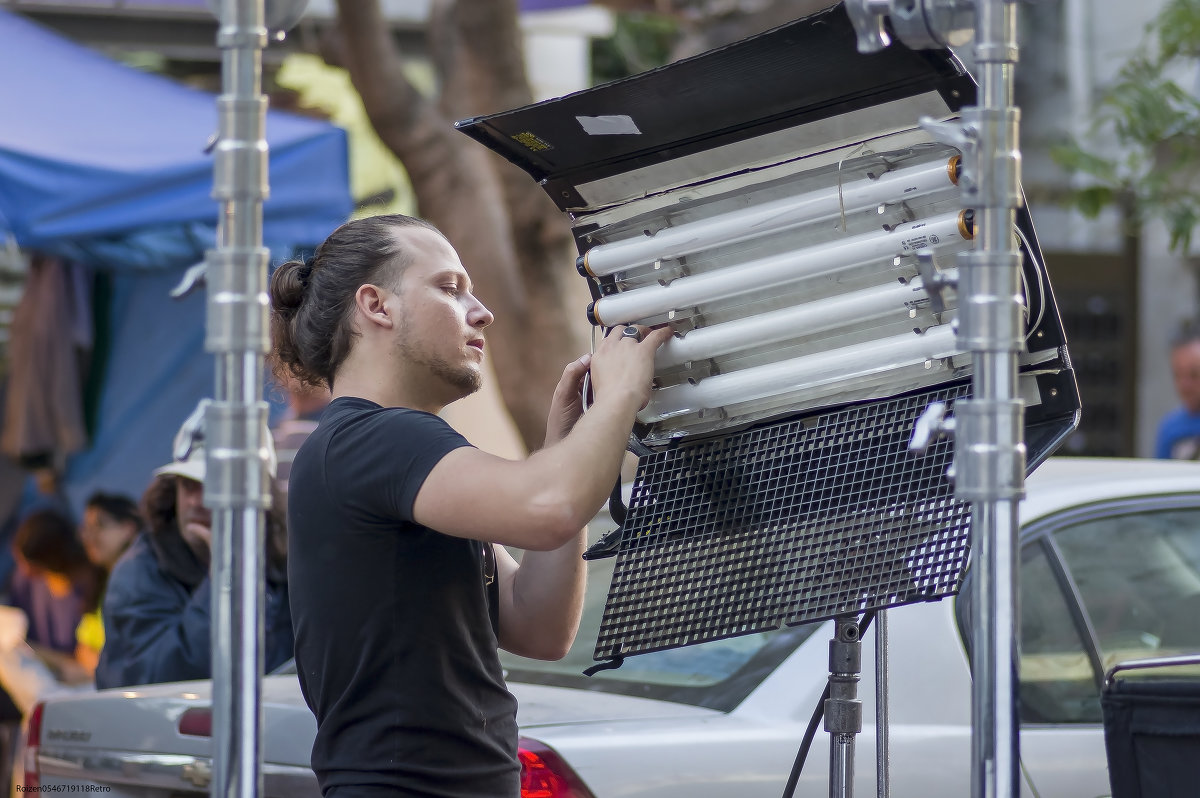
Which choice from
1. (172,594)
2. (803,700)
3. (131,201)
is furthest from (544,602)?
(131,201)

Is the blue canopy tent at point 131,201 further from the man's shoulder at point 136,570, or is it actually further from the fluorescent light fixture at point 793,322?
the fluorescent light fixture at point 793,322

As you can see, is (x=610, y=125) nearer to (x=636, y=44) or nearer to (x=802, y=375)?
(x=802, y=375)

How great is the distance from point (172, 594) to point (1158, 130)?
3.55 m

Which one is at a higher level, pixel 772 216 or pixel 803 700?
pixel 772 216

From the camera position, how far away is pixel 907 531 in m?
1.85

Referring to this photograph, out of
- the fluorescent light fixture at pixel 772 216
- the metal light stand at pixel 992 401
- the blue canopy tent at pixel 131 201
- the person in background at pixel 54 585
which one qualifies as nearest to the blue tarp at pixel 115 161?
the blue canopy tent at pixel 131 201

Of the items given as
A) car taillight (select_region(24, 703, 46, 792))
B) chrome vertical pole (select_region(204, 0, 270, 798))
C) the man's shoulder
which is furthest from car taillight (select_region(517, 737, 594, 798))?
the man's shoulder

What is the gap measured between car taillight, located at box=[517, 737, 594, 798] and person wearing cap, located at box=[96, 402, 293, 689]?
4.96ft

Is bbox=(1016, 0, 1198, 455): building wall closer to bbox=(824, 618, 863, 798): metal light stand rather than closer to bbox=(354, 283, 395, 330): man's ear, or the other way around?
bbox=(824, 618, 863, 798): metal light stand

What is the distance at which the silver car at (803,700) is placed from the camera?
266 centimetres

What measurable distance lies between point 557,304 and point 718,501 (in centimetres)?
357

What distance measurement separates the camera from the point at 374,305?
2.06 m

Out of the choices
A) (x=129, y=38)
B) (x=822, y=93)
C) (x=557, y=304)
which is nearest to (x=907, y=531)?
(x=822, y=93)

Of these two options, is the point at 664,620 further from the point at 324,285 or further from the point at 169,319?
the point at 169,319
